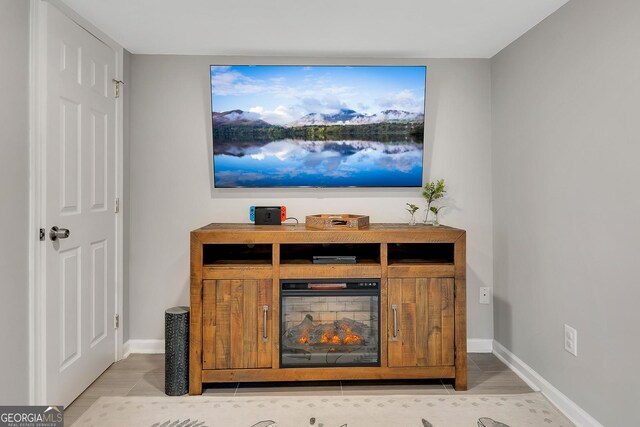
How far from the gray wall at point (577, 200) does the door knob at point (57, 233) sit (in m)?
2.73

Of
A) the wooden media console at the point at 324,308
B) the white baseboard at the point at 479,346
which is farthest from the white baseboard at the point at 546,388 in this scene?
the wooden media console at the point at 324,308

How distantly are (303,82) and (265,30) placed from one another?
0.50 meters

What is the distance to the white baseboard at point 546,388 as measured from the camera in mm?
2094

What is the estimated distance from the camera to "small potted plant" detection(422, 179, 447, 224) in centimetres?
304

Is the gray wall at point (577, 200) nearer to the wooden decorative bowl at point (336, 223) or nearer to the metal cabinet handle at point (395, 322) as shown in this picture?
the metal cabinet handle at point (395, 322)

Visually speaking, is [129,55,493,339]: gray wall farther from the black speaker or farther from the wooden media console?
the wooden media console

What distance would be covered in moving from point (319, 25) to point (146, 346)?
2.62 metres

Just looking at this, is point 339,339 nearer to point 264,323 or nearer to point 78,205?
point 264,323

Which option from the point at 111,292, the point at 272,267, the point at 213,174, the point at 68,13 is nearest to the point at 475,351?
the point at 272,267

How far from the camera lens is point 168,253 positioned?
309 cm

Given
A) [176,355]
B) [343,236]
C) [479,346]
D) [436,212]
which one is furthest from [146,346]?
[479,346]

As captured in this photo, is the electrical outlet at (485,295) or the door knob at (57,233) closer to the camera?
the door knob at (57,233)

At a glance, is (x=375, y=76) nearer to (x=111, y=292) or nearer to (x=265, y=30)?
(x=265, y=30)
